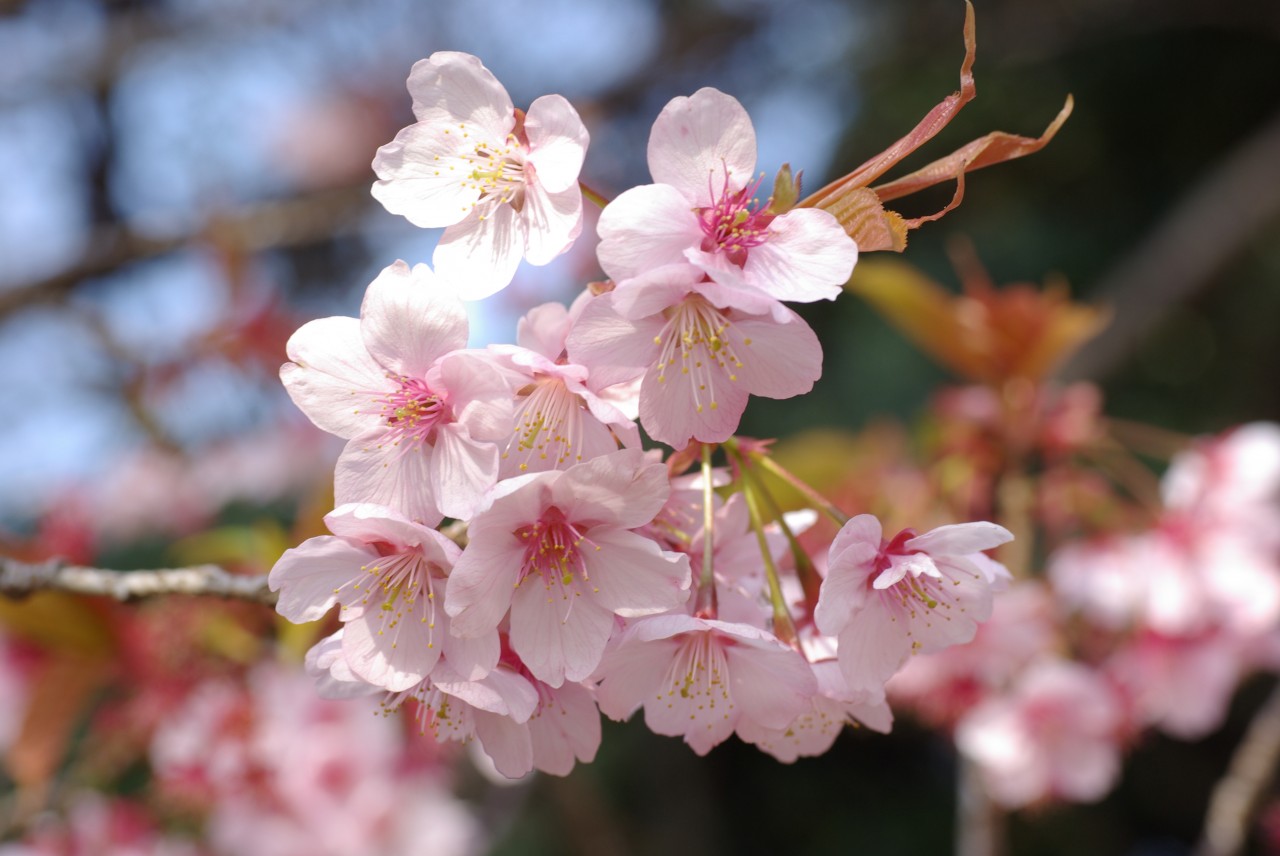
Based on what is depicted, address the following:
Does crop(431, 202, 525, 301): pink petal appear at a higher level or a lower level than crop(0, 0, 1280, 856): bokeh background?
higher

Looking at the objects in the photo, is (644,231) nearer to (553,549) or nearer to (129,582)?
(553,549)

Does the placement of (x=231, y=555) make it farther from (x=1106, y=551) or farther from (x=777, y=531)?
(x=1106, y=551)

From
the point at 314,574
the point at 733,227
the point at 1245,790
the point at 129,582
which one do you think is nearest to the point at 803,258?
the point at 733,227

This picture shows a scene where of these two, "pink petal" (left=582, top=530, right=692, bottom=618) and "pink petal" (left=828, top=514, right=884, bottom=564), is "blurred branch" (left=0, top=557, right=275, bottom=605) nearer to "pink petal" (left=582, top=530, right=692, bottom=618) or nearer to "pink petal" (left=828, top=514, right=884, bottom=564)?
"pink petal" (left=582, top=530, right=692, bottom=618)

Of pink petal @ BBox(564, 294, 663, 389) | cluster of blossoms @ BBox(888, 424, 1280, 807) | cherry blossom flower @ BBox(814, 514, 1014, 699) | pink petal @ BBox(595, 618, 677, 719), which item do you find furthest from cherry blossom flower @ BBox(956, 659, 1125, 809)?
pink petal @ BBox(564, 294, 663, 389)

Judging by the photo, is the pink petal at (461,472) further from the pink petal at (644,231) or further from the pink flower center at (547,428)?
the pink petal at (644,231)

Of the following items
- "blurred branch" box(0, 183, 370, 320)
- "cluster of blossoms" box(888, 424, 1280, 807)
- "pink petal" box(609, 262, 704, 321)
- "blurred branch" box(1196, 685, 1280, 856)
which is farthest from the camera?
"blurred branch" box(0, 183, 370, 320)

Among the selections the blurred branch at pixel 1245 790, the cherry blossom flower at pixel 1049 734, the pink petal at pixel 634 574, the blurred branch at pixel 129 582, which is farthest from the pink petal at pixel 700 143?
the blurred branch at pixel 1245 790
